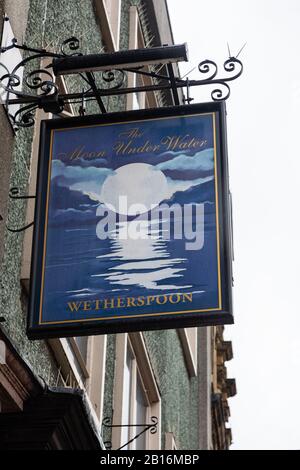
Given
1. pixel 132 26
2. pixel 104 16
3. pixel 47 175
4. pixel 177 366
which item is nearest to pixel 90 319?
pixel 47 175

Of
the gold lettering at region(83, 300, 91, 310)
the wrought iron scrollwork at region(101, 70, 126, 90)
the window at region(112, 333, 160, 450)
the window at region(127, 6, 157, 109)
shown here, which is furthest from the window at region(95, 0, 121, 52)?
the gold lettering at region(83, 300, 91, 310)

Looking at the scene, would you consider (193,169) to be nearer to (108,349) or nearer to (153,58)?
(153,58)

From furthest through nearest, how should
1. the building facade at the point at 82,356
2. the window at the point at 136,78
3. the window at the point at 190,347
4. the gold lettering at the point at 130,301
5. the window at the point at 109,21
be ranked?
the window at the point at 190,347 < the window at the point at 136,78 < the window at the point at 109,21 < the building facade at the point at 82,356 < the gold lettering at the point at 130,301

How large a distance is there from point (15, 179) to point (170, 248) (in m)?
2.26

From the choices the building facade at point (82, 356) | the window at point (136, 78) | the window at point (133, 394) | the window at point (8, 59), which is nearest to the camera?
the building facade at point (82, 356)

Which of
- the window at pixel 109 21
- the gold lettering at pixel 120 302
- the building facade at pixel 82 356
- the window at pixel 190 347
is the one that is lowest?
the gold lettering at pixel 120 302

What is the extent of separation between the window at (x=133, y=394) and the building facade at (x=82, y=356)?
0.01 metres

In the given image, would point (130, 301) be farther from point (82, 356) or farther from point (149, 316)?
point (82, 356)

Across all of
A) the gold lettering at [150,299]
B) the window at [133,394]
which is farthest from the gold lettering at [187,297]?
the window at [133,394]

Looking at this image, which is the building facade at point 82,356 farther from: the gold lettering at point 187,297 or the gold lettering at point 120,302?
the gold lettering at point 187,297

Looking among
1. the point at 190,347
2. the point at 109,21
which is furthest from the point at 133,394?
the point at 190,347

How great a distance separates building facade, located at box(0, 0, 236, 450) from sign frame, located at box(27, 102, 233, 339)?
1.19 feet

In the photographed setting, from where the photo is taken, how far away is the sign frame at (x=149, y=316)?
816 centimetres

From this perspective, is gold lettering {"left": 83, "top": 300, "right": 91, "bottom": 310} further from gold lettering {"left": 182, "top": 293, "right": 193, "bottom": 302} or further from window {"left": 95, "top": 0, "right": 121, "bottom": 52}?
window {"left": 95, "top": 0, "right": 121, "bottom": 52}
